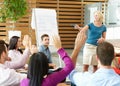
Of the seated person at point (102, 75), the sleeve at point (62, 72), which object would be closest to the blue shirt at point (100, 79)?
the seated person at point (102, 75)

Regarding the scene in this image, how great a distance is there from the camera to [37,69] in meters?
2.15

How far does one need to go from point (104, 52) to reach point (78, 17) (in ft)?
38.1

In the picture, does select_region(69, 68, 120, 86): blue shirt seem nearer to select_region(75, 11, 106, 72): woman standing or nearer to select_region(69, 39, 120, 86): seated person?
select_region(69, 39, 120, 86): seated person

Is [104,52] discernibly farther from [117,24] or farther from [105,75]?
[117,24]

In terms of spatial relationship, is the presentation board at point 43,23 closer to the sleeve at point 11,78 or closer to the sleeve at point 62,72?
the sleeve at point 11,78

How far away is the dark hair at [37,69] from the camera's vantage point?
7.06 ft

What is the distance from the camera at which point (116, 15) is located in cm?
923

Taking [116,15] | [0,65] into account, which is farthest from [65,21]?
[0,65]

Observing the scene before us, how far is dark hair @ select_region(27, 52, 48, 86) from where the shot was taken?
7.06ft

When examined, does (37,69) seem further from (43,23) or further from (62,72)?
(43,23)

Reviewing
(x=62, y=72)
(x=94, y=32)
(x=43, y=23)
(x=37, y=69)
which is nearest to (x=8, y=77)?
(x=37, y=69)

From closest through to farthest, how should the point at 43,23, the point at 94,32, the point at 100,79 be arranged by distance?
the point at 100,79 < the point at 94,32 < the point at 43,23

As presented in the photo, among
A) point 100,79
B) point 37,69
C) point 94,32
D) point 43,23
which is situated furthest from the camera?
point 43,23

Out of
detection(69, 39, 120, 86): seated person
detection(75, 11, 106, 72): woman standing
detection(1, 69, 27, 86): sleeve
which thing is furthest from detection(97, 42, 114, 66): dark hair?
A: detection(75, 11, 106, 72): woman standing
